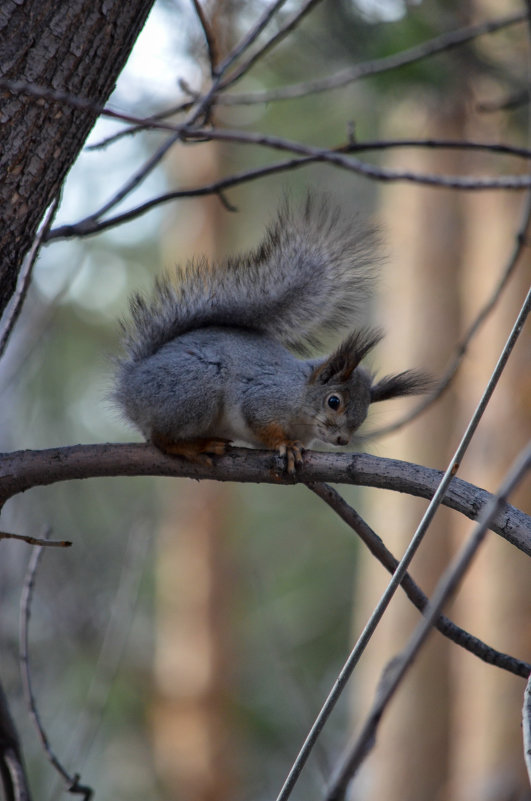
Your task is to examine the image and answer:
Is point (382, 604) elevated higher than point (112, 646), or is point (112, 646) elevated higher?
point (382, 604)

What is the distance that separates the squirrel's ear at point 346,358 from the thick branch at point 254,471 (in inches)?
11.4

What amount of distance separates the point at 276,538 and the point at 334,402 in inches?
299

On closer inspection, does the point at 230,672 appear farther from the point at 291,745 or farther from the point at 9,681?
the point at 9,681

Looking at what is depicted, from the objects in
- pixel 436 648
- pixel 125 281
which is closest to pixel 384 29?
pixel 436 648

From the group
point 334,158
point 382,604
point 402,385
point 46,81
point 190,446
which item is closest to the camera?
point 382,604

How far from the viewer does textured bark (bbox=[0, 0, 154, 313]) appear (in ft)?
3.58

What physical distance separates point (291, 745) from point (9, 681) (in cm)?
436

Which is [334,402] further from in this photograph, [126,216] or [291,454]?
[126,216]

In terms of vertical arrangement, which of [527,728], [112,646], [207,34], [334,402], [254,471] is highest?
[207,34]

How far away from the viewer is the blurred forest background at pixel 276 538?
2988 mm

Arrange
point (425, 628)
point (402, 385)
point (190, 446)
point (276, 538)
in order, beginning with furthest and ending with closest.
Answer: point (276, 538), point (402, 385), point (190, 446), point (425, 628)

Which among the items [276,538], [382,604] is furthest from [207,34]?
[276,538]

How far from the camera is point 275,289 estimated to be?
162cm

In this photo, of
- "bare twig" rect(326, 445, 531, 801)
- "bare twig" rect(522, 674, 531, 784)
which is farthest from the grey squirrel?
"bare twig" rect(326, 445, 531, 801)
